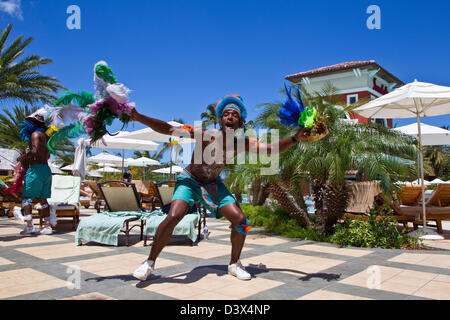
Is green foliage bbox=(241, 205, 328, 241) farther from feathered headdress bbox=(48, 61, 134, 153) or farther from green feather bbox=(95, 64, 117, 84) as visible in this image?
green feather bbox=(95, 64, 117, 84)

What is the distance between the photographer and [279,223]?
319 inches

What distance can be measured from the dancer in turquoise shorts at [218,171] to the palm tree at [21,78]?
1528cm

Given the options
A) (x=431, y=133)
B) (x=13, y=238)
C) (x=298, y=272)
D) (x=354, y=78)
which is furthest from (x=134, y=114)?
(x=354, y=78)

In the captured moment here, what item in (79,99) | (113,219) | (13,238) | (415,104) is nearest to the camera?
(79,99)

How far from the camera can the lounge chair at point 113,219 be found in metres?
6.06

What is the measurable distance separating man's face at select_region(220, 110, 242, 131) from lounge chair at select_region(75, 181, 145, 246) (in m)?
2.68

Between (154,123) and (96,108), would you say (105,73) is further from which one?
(154,123)

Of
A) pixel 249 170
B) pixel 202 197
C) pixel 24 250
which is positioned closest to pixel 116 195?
pixel 24 250

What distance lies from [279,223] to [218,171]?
442 centimetres

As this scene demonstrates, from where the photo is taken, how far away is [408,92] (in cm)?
717

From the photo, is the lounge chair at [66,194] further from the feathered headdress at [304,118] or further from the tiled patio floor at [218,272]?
the feathered headdress at [304,118]

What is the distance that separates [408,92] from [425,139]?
5.24 meters
